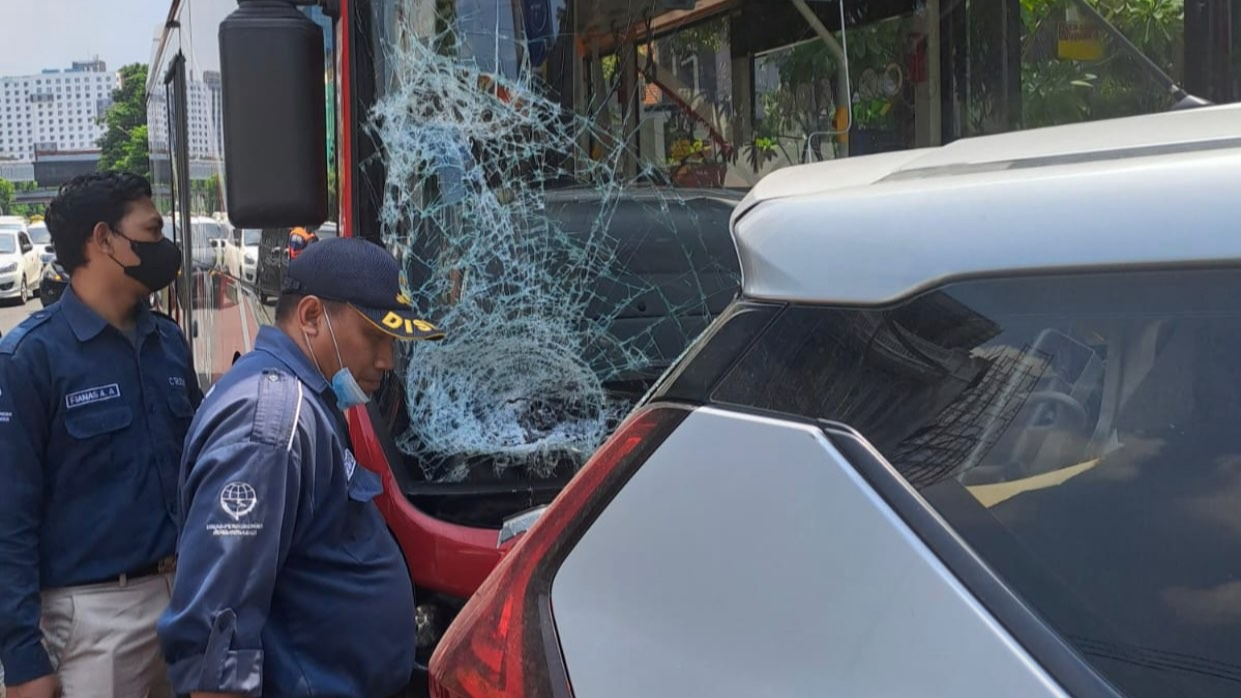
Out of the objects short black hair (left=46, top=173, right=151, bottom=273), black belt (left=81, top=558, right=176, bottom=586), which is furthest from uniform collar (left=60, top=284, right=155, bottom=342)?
black belt (left=81, top=558, right=176, bottom=586)

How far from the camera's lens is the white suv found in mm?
1184

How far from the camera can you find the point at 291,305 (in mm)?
2381

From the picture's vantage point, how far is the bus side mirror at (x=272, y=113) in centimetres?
323

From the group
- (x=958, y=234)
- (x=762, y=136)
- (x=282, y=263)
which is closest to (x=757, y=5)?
(x=762, y=136)

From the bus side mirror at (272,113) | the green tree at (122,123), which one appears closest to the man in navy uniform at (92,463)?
the bus side mirror at (272,113)

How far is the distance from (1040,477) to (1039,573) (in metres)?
0.11

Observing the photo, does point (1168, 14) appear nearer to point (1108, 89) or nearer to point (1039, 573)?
point (1108, 89)

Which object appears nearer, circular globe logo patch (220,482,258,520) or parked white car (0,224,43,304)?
circular globe logo patch (220,482,258,520)

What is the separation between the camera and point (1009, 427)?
130cm

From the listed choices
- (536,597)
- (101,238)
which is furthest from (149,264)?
(536,597)

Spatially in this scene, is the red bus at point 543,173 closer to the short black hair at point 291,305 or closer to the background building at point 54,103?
the short black hair at point 291,305

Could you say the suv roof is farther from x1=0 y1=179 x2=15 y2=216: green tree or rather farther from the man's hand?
x1=0 y1=179 x2=15 y2=216: green tree

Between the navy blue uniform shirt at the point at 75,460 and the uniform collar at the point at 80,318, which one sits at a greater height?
the uniform collar at the point at 80,318

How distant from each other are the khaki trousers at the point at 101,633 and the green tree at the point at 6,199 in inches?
2983
